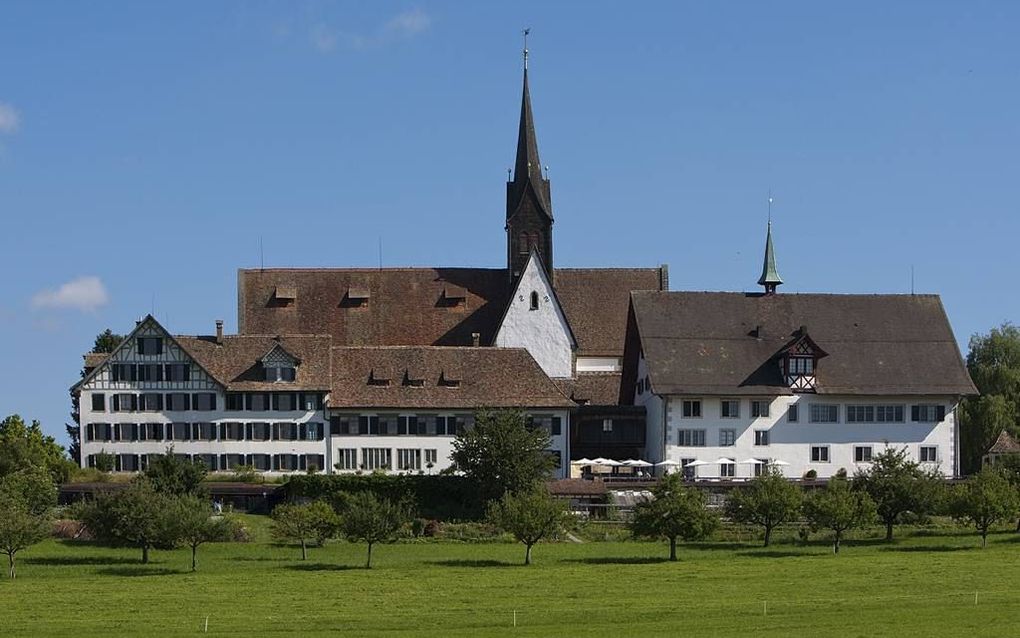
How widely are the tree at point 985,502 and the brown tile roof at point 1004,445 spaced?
2611cm

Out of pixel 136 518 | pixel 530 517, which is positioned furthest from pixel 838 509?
pixel 136 518

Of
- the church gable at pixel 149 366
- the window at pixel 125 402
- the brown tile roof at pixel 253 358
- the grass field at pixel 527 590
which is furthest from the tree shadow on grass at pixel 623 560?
the window at pixel 125 402

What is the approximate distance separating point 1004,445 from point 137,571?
5880cm

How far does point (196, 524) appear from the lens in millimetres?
76562

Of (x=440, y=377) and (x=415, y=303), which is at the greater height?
(x=415, y=303)

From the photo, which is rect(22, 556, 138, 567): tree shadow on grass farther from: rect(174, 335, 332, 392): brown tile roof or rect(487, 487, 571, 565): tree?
rect(174, 335, 332, 392): brown tile roof

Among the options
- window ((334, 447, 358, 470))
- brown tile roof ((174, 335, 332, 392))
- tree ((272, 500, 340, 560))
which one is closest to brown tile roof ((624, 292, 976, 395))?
window ((334, 447, 358, 470))

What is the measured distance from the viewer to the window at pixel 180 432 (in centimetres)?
10012

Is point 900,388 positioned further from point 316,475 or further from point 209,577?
point 209,577

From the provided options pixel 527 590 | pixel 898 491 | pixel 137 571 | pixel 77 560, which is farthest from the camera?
pixel 898 491

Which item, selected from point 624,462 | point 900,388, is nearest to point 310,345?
point 624,462

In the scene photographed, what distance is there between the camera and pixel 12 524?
242 ft

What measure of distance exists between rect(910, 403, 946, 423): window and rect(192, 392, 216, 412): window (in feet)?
127

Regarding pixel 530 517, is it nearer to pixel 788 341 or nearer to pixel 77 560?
pixel 77 560
